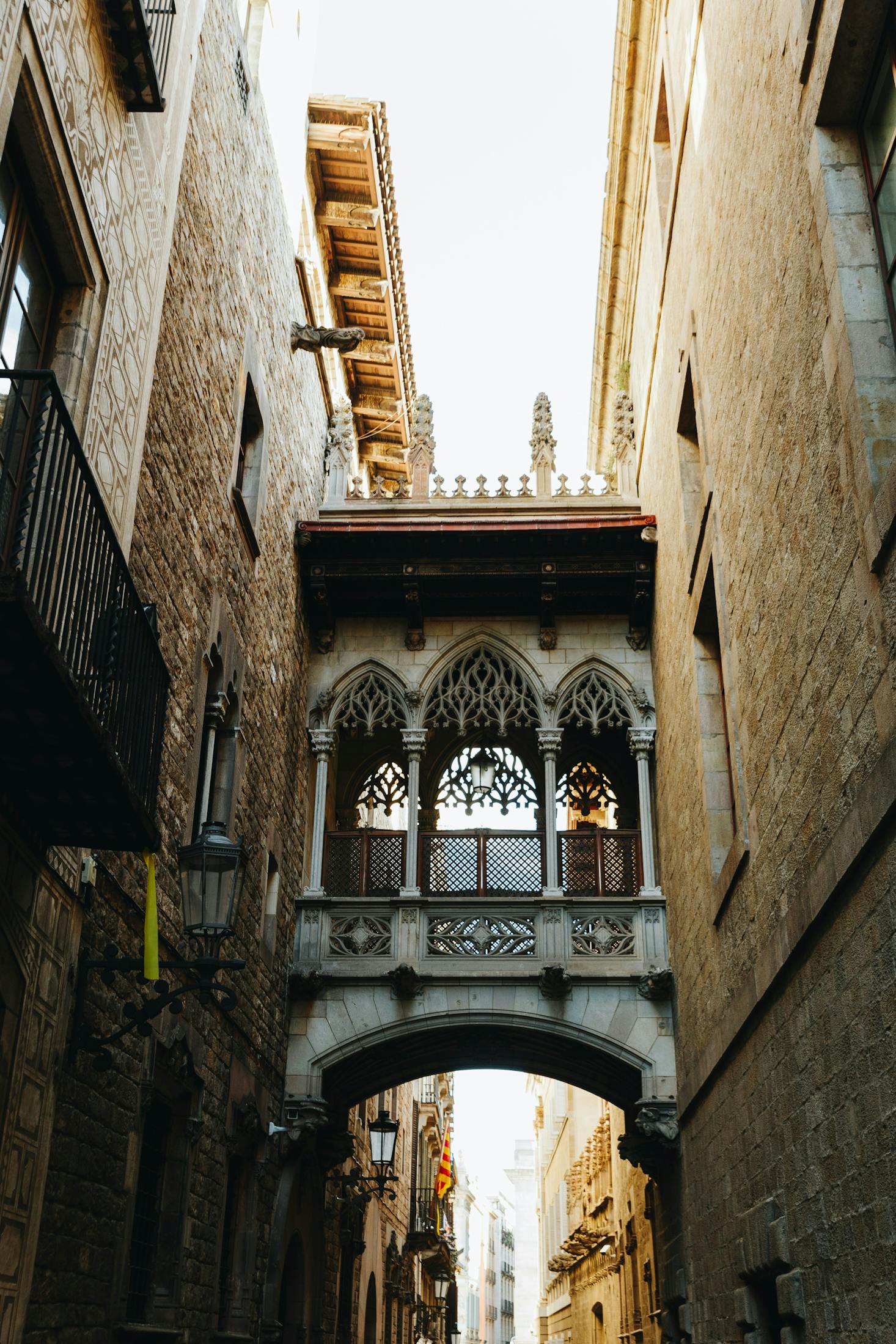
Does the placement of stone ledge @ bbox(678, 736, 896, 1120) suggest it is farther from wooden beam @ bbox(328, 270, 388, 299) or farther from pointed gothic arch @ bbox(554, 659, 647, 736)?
wooden beam @ bbox(328, 270, 388, 299)

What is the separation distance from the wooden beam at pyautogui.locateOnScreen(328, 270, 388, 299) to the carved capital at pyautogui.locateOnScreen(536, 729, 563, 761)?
24.1 feet

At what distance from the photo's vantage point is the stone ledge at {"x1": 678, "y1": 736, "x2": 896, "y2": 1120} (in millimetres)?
A: 4742

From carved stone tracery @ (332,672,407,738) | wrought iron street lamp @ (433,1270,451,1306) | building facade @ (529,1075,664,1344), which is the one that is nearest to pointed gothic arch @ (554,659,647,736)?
carved stone tracery @ (332,672,407,738)

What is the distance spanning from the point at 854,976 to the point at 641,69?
11313 mm

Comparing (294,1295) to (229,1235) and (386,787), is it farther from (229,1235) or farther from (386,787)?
(386,787)

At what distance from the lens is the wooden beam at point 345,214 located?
16.7 metres

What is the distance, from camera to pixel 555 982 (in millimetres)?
12344

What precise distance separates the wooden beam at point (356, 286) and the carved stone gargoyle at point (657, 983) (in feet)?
33.1

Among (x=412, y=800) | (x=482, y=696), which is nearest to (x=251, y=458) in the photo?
(x=482, y=696)

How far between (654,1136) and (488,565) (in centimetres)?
590

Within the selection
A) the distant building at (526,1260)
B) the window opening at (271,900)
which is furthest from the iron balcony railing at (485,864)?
the distant building at (526,1260)

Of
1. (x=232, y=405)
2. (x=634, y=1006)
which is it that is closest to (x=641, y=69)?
(x=232, y=405)

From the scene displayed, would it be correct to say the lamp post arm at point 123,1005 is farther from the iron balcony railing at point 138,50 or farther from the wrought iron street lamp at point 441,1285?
the wrought iron street lamp at point 441,1285

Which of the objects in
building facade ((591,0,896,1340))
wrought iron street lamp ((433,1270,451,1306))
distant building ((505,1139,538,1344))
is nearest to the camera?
building facade ((591,0,896,1340))
